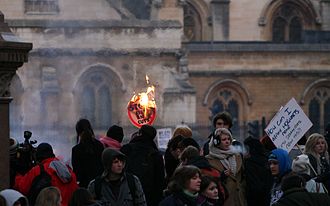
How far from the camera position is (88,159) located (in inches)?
596

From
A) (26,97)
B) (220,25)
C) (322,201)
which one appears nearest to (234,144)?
(322,201)

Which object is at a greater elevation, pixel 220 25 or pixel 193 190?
pixel 220 25

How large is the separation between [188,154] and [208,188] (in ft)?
5.00

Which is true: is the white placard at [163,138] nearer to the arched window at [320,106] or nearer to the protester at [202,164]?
the protester at [202,164]

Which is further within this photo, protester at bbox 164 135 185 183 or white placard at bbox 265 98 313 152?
white placard at bbox 265 98 313 152

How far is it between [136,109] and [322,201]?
1615cm

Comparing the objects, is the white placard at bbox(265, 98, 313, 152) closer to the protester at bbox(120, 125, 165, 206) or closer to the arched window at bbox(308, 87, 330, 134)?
the protester at bbox(120, 125, 165, 206)

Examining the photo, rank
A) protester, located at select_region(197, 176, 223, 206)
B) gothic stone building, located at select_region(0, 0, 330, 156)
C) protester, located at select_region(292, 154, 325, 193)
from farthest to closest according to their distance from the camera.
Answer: gothic stone building, located at select_region(0, 0, 330, 156) < protester, located at select_region(292, 154, 325, 193) < protester, located at select_region(197, 176, 223, 206)

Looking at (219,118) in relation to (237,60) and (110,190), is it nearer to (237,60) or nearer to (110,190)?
(110,190)

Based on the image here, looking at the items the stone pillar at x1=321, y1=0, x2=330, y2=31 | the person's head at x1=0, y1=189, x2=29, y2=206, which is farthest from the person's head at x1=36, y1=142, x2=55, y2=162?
the stone pillar at x1=321, y1=0, x2=330, y2=31

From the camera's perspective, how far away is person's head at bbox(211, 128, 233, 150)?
46.5 feet

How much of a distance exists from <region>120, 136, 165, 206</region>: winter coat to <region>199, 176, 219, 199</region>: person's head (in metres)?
2.40

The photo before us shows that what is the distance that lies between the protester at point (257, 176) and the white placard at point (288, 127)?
8.01 ft

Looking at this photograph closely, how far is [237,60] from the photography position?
44812 mm
